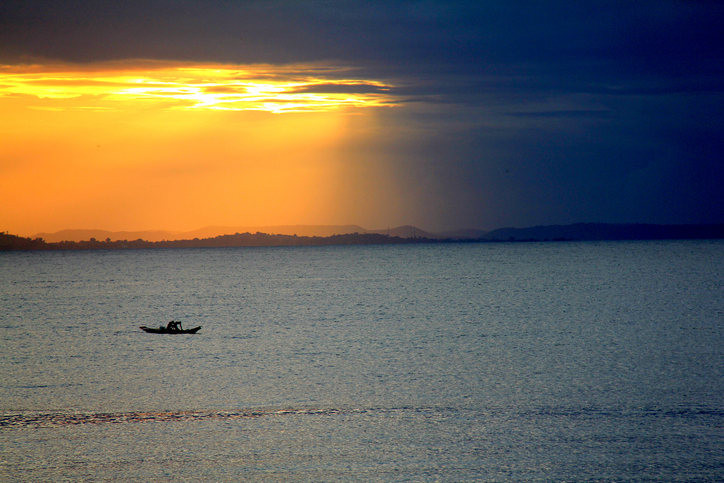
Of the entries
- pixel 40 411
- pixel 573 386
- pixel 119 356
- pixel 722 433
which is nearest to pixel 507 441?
pixel 722 433

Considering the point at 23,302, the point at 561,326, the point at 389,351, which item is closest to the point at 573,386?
the point at 389,351

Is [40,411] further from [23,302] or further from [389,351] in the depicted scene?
[23,302]

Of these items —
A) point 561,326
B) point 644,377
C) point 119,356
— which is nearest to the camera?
point 644,377

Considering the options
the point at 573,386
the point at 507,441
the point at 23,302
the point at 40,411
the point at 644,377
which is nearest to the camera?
the point at 507,441

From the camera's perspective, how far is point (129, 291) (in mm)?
69438

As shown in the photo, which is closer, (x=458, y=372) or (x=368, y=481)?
(x=368, y=481)

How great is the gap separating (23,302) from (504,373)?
160 ft

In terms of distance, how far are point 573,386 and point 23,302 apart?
169 ft

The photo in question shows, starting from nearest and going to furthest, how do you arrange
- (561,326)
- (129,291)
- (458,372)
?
(458,372) < (561,326) < (129,291)

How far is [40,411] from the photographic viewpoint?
15.1 m

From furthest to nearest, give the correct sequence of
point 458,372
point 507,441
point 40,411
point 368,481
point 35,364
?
point 35,364, point 458,372, point 40,411, point 507,441, point 368,481

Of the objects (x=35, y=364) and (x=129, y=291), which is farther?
(x=129, y=291)

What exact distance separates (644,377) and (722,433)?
6644mm

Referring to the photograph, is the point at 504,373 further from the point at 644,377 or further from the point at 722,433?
the point at 722,433
